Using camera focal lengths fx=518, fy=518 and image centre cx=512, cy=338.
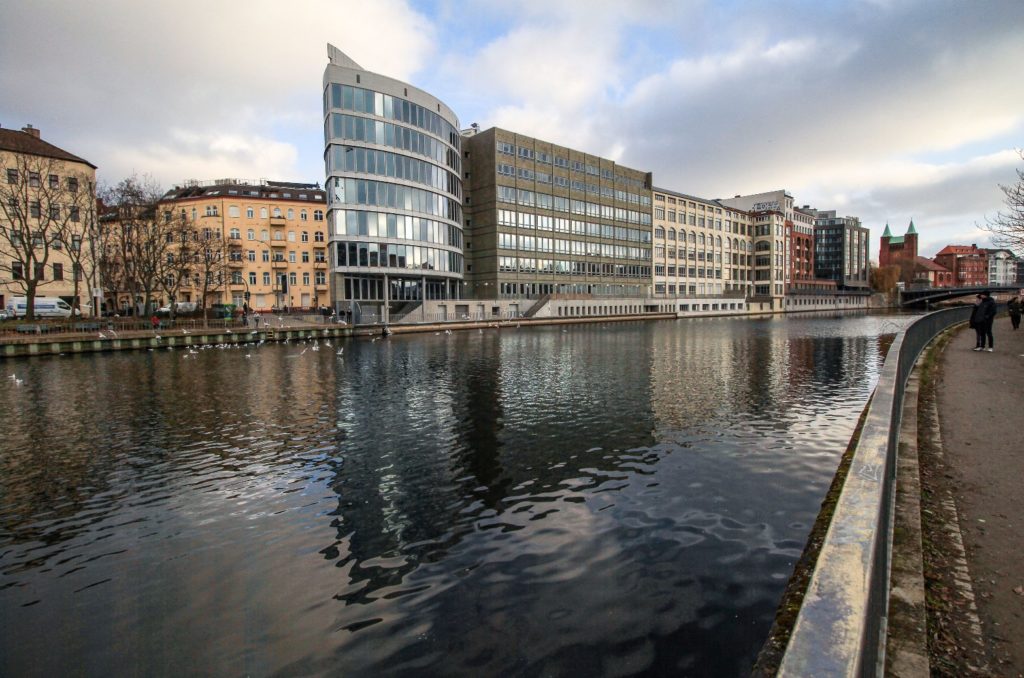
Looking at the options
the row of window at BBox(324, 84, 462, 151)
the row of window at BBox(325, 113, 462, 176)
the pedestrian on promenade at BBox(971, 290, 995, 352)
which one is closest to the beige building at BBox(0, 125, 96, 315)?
the row of window at BBox(325, 113, 462, 176)

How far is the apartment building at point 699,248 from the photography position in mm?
101188

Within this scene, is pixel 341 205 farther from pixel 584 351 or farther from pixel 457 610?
pixel 457 610

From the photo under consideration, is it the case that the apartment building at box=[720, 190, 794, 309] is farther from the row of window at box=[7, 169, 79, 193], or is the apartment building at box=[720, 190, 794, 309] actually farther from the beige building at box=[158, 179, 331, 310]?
the row of window at box=[7, 169, 79, 193]

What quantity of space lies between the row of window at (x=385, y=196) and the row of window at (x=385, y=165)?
1130mm

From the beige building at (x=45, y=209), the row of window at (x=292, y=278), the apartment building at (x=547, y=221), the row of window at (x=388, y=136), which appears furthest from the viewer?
the row of window at (x=292, y=278)

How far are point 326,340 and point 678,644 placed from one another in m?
44.4

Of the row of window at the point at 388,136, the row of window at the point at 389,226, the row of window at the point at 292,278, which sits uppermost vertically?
the row of window at the point at 388,136

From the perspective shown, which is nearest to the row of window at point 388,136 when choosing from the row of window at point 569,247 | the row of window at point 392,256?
the row of window at point 392,256

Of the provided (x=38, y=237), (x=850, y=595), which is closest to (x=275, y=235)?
(x=38, y=237)

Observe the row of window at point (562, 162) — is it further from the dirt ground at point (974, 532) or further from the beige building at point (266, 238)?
the dirt ground at point (974, 532)

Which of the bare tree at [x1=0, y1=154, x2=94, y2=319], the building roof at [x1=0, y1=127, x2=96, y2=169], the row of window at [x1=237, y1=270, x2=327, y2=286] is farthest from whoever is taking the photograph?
the row of window at [x1=237, y1=270, x2=327, y2=286]

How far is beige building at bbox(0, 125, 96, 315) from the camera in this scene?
1861 inches

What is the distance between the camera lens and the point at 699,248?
10944 centimetres

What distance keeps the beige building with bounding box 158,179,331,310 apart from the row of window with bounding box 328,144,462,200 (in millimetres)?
27780
